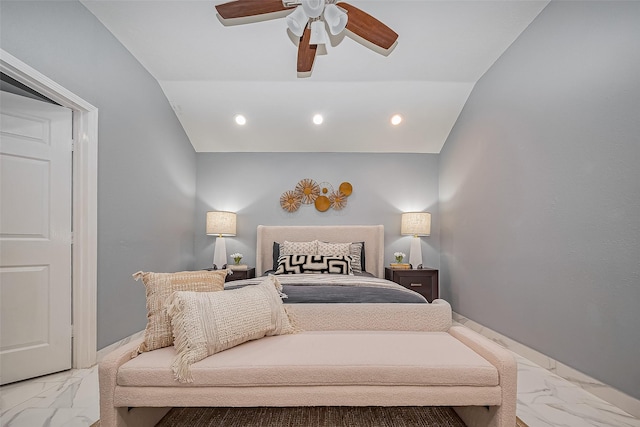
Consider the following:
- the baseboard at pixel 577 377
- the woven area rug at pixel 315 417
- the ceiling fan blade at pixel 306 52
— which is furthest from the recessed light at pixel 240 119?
the baseboard at pixel 577 377

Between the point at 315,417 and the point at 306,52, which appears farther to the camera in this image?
the point at 306,52

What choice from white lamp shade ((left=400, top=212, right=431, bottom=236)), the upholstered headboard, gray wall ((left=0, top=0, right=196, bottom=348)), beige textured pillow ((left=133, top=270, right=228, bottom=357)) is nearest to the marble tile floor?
gray wall ((left=0, top=0, right=196, bottom=348))

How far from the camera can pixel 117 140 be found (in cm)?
283

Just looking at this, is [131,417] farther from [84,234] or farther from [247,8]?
[247,8]

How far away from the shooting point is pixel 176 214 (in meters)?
4.03

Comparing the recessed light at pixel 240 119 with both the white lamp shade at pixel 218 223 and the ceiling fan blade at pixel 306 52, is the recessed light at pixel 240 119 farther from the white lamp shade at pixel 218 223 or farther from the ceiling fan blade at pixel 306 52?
the ceiling fan blade at pixel 306 52

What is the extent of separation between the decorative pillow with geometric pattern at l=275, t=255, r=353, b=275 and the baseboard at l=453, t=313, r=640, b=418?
5.18 ft

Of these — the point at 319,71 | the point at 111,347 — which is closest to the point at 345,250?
the point at 319,71

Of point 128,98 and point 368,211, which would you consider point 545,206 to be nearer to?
point 368,211

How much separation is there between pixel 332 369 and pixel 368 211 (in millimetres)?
3315

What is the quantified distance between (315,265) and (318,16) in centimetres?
248

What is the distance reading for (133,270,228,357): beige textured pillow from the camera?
5.56ft

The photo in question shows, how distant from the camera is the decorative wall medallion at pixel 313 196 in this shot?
15.3 ft

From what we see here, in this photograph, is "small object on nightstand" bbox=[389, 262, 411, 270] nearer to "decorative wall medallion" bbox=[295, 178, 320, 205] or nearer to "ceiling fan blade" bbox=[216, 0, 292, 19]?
"decorative wall medallion" bbox=[295, 178, 320, 205]
